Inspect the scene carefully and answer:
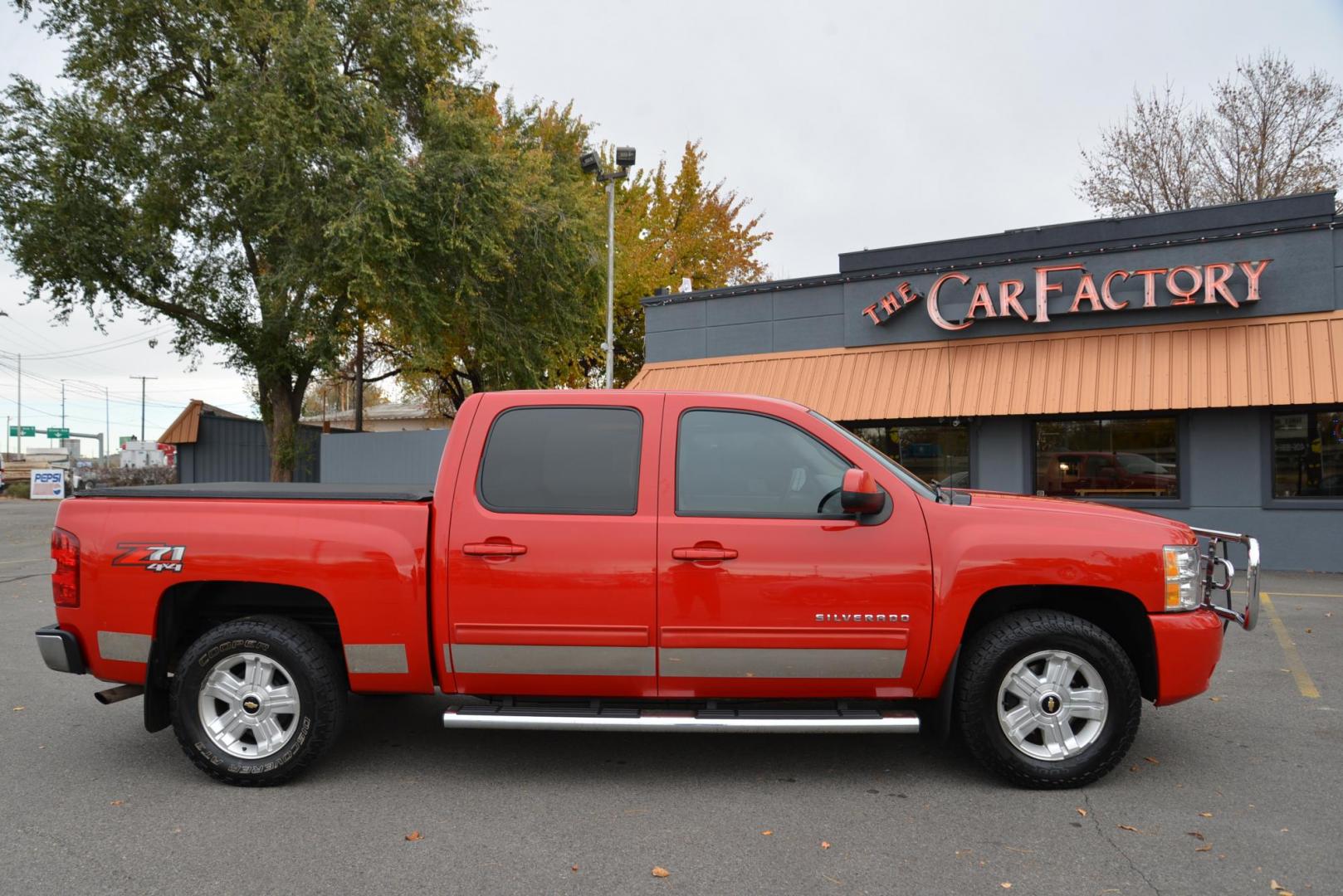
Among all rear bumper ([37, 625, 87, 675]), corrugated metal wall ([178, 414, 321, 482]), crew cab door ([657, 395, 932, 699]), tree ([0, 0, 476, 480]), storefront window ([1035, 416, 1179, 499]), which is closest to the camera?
crew cab door ([657, 395, 932, 699])

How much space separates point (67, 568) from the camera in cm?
439

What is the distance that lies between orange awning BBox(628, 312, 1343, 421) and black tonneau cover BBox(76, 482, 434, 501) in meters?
6.32

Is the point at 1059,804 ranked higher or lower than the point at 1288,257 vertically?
lower

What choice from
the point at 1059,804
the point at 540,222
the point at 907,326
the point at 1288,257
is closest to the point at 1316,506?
the point at 1288,257

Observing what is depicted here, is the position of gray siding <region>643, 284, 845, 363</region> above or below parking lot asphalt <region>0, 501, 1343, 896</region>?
above

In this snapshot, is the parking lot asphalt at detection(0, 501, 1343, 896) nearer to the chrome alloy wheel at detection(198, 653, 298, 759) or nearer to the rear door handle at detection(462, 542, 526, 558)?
the chrome alloy wheel at detection(198, 653, 298, 759)

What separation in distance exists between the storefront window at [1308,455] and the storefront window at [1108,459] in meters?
1.20

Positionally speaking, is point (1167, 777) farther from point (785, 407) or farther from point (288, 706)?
point (288, 706)

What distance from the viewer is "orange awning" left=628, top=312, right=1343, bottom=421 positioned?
1123 centimetres

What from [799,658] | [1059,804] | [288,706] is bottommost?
[1059,804]

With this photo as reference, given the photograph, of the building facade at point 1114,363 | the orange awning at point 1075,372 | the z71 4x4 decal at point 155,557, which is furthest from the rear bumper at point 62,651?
the building facade at point 1114,363

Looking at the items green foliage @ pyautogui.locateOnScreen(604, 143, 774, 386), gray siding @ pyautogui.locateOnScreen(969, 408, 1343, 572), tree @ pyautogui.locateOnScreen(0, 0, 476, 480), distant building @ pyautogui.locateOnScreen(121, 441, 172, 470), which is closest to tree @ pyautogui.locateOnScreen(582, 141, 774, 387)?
green foliage @ pyautogui.locateOnScreen(604, 143, 774, 386)

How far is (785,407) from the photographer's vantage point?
446 centimetres

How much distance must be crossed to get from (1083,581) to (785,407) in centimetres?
162
